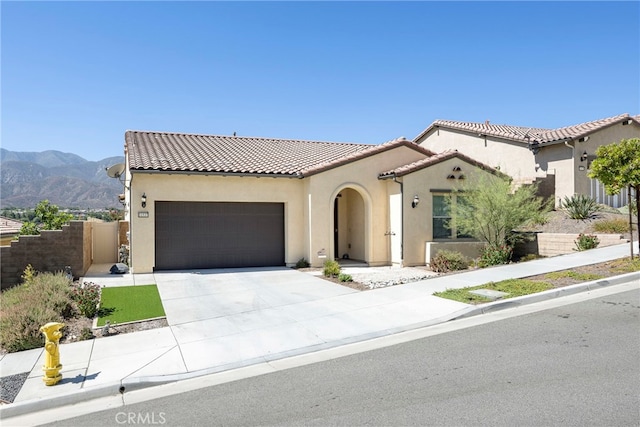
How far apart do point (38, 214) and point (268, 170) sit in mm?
9636

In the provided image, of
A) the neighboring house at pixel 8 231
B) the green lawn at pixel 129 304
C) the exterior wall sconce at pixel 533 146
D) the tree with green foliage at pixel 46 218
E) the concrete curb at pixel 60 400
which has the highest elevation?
the exterior wall sconce at pixel 533 146

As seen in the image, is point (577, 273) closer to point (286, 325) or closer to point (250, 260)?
point (286, 325)

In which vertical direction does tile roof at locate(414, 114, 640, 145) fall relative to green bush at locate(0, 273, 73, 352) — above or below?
above

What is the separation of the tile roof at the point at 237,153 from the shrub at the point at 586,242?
6.43 m

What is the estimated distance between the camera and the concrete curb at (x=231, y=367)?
535 cm

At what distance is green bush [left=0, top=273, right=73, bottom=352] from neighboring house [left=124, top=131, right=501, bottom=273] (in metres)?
4.54

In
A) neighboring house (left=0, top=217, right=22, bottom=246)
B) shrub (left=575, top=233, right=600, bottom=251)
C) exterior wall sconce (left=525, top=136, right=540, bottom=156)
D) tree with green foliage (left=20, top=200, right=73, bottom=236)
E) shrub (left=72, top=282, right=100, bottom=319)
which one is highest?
exterior wall sconce (left=525, top=136, right=540, bottom=156)

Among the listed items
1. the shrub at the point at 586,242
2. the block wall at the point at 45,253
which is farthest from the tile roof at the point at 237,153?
the shrub at the point at 586,242

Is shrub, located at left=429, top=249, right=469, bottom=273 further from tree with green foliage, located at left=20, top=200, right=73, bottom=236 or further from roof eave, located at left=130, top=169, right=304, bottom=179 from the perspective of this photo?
tree with green foliage, located at left=20, top=200, right=73, bottom=236

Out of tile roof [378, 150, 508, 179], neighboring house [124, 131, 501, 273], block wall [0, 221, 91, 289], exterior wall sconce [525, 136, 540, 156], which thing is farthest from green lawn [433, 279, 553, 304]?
exterior wall sconce [525, 136, 540, 156]

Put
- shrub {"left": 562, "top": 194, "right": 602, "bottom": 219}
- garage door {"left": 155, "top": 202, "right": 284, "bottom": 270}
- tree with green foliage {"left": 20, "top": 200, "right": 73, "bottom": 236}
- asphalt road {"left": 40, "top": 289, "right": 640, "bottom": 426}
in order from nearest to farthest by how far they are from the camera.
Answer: asphalt road {"left": 40, "top": 289, "right": 640, "bottom": 426} → garage door {"left": 155, "top": 202, "right": 284, "bottom": 270} → tree with green foliage {"left": 20, "top": 200, "right": 73, "bottom": 236} → shrub {"left": 562, "top": 194, "right": 602, "bottom": 219}

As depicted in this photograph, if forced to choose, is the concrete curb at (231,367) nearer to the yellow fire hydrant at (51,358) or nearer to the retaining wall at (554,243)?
the yellow fire hydrant at (51,358)

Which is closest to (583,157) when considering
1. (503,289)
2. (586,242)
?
(586,242)

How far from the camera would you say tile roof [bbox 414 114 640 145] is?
788 inches
